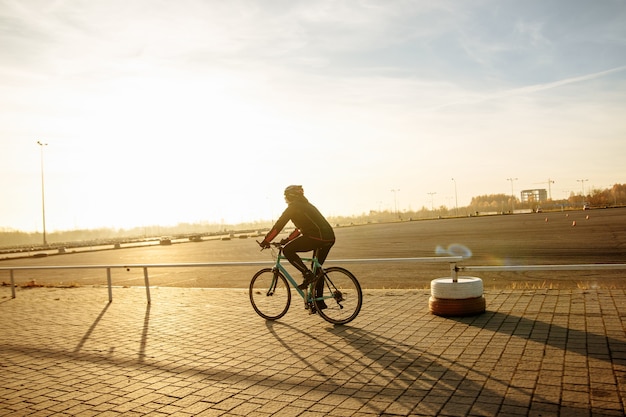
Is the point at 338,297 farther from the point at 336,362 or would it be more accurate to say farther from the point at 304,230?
the point at 336,362

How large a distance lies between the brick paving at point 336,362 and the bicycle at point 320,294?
0.20m

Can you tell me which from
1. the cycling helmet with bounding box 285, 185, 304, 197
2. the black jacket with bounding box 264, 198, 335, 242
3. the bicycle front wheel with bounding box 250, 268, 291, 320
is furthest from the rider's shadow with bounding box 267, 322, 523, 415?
the cycling helmet with bounding box 285, 185, 304, 197

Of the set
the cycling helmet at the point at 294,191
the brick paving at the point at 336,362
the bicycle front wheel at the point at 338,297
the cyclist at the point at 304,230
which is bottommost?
the brick paving at the point at 336,362

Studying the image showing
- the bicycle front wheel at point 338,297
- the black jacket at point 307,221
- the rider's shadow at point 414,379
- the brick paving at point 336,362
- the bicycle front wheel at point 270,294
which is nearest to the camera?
the rider's shadow at point 414,379

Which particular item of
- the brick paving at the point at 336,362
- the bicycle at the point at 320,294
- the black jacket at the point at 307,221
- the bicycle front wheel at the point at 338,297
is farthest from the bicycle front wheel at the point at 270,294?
the black jacket at the point at 307,221

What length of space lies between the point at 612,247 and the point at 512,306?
17.2 metres

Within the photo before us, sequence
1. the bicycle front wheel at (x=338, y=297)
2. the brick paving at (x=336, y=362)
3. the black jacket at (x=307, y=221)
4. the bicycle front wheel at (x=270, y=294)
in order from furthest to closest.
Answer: the bicycle front wheel at (x=270, y=294)
the black jacket at (x=307, y=221)
the bicycle front wheel at (x=338, y=297)
the brick paving at (x=336, y=362)

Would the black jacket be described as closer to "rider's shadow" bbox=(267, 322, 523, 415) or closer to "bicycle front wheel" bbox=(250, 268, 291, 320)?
→ "bicycle front wheel" bbox=(250, 268, 291, 320)

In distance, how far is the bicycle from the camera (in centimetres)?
748

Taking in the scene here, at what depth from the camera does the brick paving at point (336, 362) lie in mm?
4250

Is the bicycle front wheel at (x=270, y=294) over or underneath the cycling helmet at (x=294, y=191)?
underneath

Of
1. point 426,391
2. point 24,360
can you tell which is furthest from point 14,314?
point 426,391

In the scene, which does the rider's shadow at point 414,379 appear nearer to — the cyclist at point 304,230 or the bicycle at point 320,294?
the bicycle at point 320,294

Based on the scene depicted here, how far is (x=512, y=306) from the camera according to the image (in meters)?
8.00
